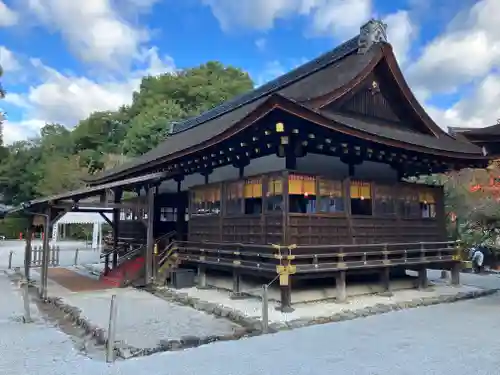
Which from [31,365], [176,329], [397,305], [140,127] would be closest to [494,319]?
[397,305]

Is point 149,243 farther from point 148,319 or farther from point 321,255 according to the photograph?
point 321,255

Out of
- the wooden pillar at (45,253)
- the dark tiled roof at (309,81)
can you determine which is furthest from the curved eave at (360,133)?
the wooden pillar at (45,253)

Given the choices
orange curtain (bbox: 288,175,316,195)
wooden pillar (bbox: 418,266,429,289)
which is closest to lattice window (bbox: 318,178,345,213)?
orange curtain (bbox: 288,175,316,195)

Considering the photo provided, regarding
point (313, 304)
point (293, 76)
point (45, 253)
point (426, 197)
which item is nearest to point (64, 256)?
point (45, 253)

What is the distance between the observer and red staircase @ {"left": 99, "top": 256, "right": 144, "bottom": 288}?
12273 millimetres

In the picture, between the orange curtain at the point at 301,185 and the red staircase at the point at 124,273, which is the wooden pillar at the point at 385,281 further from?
the red staircase at the point at 124,273

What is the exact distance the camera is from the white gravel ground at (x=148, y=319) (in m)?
6.58

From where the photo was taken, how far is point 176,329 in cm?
699

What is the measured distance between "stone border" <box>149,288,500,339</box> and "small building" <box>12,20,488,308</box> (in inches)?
37.7

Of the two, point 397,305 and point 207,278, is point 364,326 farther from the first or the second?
point 207,278

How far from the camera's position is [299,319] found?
7.57m

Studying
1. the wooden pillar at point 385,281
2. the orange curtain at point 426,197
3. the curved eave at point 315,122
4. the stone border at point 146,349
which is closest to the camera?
the stone border at point 146,349

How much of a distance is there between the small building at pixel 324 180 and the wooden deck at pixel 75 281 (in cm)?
171

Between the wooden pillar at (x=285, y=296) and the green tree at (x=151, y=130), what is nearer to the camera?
the wooden pillar at (x=285, y=296)
